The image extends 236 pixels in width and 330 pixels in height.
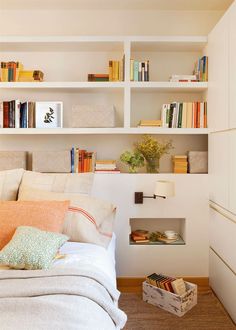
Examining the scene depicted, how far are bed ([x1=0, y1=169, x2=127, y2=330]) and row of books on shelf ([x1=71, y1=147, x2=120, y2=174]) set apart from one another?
73cm

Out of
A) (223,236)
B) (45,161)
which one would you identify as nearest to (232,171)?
(223,236)

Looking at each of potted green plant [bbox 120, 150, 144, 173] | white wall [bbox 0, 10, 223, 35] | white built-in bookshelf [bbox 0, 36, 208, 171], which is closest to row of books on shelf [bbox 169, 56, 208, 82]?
white built-in bookshelf [bbox 0, 36, 208, 171]

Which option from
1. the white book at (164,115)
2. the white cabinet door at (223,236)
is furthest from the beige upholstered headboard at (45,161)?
the white cabinet door at (223,236)

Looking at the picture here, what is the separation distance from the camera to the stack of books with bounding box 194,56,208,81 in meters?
2.90

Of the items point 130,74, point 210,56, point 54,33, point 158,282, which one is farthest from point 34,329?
point 54,33

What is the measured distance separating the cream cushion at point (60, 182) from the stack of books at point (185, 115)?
956mm

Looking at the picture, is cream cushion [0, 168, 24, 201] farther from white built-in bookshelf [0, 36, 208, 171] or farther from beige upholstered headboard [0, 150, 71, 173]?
white built-in bookshelf [0, 36, 208, 171]

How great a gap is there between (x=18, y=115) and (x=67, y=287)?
6.53ft

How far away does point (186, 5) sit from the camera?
301 centimetres

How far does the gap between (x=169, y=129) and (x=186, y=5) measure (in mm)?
1228

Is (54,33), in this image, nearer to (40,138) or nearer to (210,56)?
(40,138)

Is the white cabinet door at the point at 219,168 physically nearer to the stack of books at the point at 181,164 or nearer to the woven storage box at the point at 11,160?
the stack of books at the point at 181,164

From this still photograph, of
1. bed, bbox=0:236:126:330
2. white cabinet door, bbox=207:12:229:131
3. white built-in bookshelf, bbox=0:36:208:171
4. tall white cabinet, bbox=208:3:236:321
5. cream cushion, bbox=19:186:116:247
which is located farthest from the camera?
white built-in bookshelf, bbox=0:36:208:171

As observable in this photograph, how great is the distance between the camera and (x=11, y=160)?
2945mm
